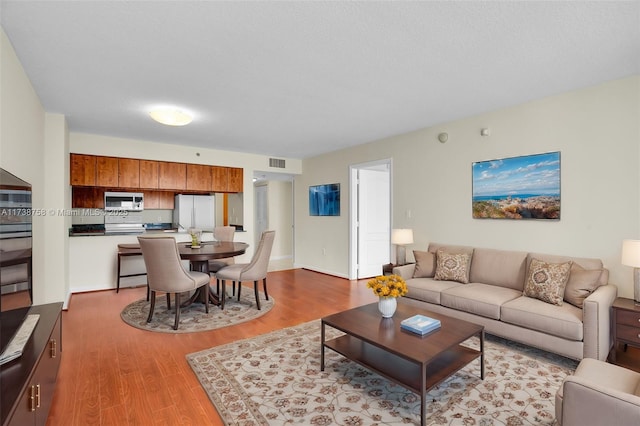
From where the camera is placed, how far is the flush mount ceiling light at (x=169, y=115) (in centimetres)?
349

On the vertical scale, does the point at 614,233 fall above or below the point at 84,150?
below

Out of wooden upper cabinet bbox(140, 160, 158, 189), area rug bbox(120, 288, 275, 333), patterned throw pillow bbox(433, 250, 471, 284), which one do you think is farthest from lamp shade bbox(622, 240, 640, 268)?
wooden upper cabinet bbox(140, 160, 158, 189)

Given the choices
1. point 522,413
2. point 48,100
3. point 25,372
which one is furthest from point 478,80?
point 48,100

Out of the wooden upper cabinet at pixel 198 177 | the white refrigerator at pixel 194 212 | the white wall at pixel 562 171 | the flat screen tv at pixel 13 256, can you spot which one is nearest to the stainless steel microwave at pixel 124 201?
the white refrigerator at pixel 194 212

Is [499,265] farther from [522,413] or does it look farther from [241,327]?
[241,327]

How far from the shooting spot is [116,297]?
15.4 feet

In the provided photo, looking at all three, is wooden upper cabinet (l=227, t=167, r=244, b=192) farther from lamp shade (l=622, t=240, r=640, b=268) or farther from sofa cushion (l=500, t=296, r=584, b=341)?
lamp shade (l=622, t=240, r=640, b=268)

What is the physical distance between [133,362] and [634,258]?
13.8 ft

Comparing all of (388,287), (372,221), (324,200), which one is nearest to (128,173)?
(324,200)

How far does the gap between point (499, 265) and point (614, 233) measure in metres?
1.03

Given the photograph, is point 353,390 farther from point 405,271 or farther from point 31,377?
point 405,271

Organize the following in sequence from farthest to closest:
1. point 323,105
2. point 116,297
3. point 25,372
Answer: point 116,297 < point 323,105 < point 25,372

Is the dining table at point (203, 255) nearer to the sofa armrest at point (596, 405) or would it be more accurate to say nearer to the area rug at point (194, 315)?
the area rug at point (194, 315)

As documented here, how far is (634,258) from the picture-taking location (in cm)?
257
